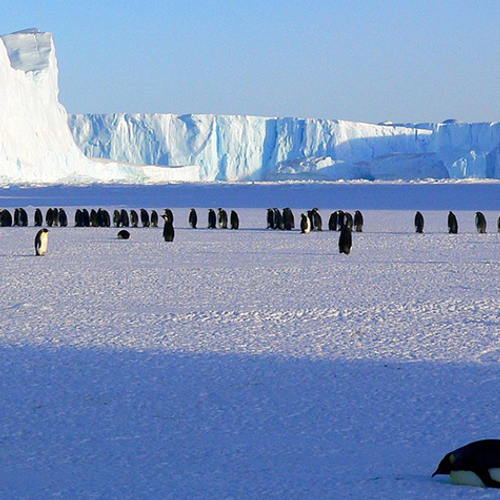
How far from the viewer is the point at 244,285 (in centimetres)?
776

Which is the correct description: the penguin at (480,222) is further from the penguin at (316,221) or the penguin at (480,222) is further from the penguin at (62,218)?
the penguin at (62,218)

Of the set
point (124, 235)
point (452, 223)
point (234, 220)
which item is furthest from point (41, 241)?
point (452, 223)

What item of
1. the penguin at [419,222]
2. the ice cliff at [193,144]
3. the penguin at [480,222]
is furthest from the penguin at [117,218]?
the ice cliff at [193,144]

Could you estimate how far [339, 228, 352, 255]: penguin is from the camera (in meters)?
10.9

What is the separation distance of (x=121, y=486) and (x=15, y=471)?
1.43 ft

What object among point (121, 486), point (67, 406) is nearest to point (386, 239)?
point (67, 406)

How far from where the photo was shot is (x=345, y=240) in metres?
10.9

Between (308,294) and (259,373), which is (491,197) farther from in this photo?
(259,373)

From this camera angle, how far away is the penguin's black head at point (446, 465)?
2.67m

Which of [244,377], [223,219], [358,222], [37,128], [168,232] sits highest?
[37,128]

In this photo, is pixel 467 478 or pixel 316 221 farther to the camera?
pixel 316 221

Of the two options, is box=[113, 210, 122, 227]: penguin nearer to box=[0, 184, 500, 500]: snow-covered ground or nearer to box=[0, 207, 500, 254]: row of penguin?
box=[0, 207, 500, 254]: row of penguin

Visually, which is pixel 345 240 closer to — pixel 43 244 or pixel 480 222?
pixel 43 244

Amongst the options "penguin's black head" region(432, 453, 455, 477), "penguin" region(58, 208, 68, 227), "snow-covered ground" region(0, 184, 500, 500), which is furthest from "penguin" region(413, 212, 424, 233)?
"penguin's black head" region(432, 453, 455, 477)
